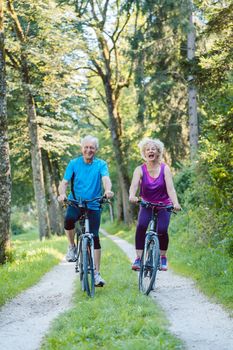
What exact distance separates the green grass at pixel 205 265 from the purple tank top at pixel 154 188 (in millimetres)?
1494

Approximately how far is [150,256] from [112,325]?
2.32 meters

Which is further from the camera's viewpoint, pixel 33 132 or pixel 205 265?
pixel 33 132

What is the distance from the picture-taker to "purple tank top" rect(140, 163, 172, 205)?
7961 millimetres

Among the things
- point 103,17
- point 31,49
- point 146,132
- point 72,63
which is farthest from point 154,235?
point 103,17

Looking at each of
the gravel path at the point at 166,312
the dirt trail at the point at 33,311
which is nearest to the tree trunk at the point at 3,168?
the dirt trail at the point at 33,311

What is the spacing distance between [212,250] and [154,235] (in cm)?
294

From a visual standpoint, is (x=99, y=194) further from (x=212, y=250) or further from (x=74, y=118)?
(x=74, y=118)

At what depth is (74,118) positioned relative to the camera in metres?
26.1

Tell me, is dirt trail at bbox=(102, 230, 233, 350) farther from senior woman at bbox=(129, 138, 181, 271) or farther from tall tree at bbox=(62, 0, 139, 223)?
tall tree at bbox=(62, 0, 139, 223)

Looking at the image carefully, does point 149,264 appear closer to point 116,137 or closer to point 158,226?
point 158,226

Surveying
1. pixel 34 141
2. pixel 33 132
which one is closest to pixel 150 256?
pixel 34 141

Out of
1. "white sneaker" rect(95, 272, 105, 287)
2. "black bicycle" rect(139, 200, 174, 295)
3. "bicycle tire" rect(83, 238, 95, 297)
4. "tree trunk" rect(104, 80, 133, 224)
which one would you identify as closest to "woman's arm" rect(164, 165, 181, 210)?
"black bicycle" rect(139, 200, 174, 295)

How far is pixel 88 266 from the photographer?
25.4ft

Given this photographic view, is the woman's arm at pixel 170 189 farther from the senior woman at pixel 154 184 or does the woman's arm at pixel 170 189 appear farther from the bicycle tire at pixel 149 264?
the bicycle tire at pixel 149 264
